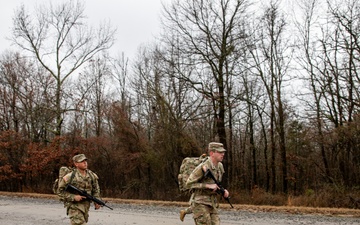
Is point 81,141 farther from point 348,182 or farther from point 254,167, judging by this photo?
point 348,182

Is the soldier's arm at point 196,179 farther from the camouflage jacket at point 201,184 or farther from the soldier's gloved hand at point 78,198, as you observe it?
the soldier's gloved hand at point 78,198

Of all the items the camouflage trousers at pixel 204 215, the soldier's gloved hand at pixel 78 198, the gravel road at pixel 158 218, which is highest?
the soldier's gloved hand at pixel 78 198

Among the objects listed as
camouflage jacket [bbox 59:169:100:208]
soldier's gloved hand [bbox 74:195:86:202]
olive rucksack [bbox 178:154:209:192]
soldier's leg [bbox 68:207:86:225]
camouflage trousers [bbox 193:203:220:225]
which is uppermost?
olive rucksack [bbox 178:154:209:192]

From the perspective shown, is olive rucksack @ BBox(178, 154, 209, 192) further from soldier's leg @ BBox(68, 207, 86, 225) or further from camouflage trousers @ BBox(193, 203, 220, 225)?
soldier's leg @ BBox(68, 207, 86, 225)

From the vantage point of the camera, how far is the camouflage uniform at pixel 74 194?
7906 mm

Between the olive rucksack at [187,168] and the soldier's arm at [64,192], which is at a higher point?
the olive rucksack at [187,168]

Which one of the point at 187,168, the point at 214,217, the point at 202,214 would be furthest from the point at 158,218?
the point at 202,214

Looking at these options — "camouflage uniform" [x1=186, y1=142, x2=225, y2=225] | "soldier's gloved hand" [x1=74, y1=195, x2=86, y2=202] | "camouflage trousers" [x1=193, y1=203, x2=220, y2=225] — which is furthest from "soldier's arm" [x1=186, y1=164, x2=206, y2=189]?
"soldier's gloved hand" [x1=74, y1=195, x2=86, y2=202]

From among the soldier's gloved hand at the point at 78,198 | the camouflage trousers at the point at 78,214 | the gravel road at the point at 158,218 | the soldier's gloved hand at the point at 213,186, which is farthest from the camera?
the gravel road at the point at 158,218

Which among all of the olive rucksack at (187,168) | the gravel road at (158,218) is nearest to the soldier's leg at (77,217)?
the olive rucksack at (187,168)

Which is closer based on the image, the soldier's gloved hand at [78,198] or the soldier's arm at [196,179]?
the soldier's arm at [196,179]

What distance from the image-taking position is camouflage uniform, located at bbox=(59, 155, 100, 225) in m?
7.91

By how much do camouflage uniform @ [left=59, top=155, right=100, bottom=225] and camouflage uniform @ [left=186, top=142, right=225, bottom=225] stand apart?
2.54 metres

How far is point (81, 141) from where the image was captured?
30.1 metres
